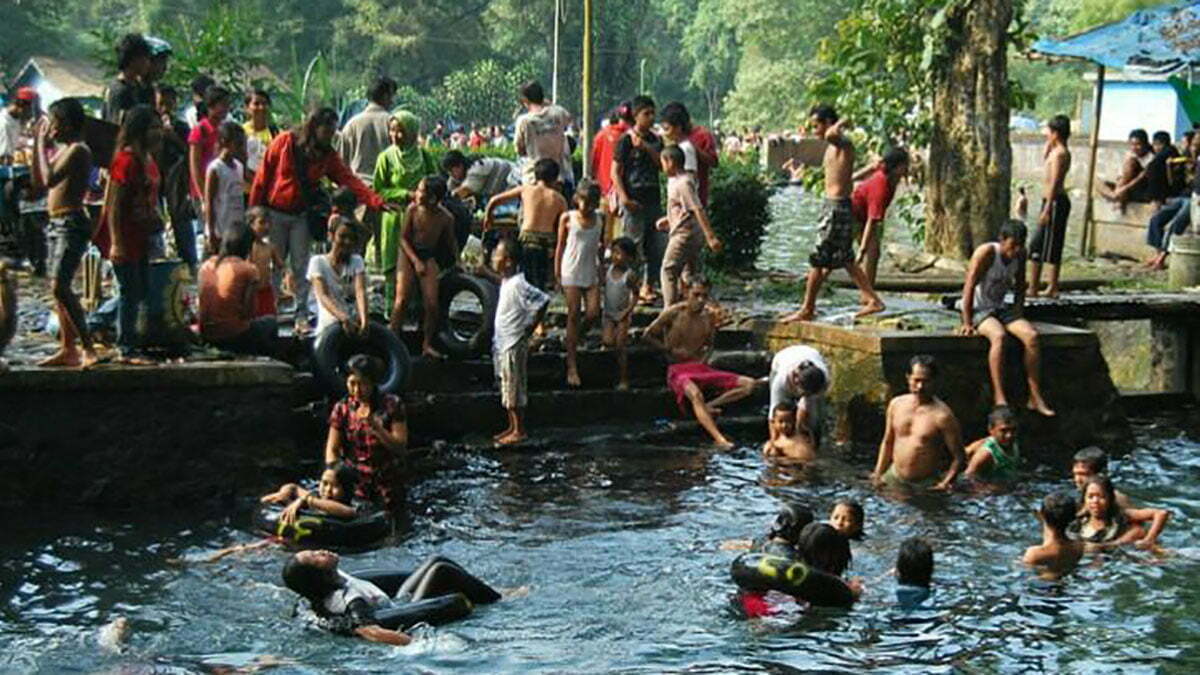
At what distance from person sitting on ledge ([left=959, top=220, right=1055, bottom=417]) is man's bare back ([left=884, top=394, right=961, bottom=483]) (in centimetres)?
126

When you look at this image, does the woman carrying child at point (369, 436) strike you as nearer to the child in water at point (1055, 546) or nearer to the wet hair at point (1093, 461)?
the child in water at point (1055, 546)

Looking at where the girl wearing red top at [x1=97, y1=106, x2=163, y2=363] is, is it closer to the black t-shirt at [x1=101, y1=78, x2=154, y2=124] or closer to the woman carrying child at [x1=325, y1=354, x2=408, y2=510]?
the black t-shirt at [x1=101, y1=78, x2=154, y2=124]

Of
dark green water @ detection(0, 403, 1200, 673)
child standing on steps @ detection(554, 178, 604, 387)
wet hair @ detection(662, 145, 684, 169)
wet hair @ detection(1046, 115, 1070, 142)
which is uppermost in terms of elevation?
wet hair @ detection(1046, 115, 1070, 142)

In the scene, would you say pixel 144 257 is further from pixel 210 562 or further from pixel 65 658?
pixel 65 658

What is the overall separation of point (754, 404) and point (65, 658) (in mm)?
7449

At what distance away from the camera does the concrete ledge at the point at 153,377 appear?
13.1 metres

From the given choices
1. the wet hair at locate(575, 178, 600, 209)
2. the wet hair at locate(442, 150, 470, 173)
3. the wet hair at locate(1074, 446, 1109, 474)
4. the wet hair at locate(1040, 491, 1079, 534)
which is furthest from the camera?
the wet hair at locate(442, 150, 470, 173)

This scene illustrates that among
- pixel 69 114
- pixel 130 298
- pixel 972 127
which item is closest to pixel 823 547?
pixel 130 298


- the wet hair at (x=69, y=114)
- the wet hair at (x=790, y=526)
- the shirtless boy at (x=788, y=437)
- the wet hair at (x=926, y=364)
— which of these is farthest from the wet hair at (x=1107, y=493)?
the wet hair at (x=69, y=114)

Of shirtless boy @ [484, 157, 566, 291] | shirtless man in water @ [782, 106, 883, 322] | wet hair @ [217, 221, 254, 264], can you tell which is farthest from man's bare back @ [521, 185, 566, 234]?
wet hair @ [217, 221, 254, 264]

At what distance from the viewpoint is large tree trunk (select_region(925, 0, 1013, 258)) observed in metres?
21.8

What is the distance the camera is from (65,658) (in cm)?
1016

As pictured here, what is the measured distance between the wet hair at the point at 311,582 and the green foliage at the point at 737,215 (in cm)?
1061

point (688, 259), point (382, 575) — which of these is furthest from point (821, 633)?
point (688, 259)
